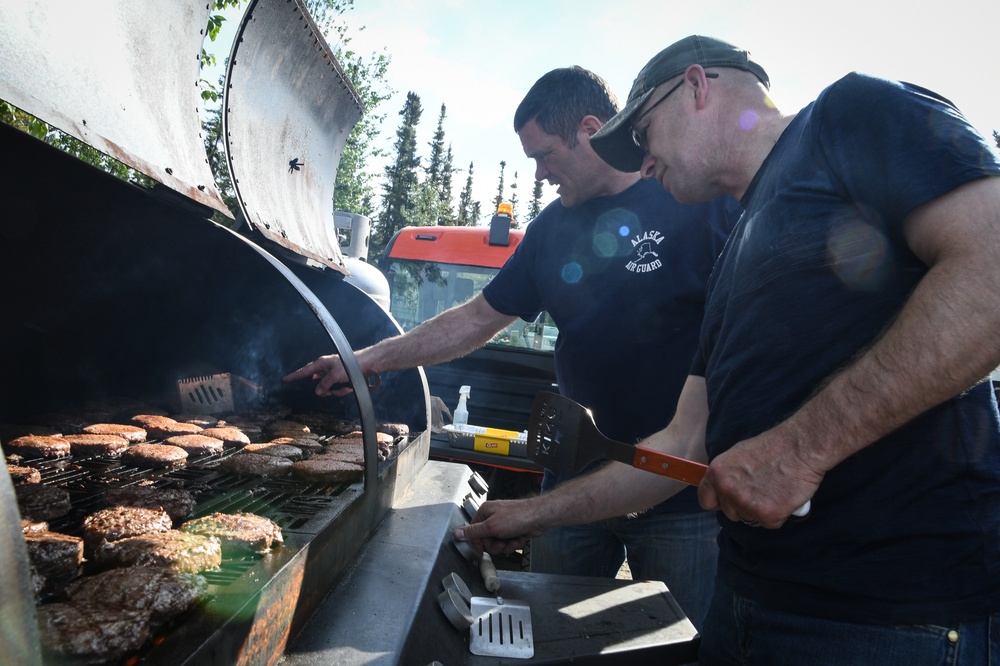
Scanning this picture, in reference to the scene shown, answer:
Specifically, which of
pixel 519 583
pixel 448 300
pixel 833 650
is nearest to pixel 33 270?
pixel 519 583

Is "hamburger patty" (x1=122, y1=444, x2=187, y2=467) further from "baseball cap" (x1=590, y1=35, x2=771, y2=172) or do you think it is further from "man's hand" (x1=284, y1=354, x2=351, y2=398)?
"baseball cap" (x1=590, y1=35, x2=771, y2=172)

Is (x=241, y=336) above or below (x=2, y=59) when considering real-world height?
below

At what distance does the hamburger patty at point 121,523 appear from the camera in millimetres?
1311

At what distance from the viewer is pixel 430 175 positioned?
53.8 m

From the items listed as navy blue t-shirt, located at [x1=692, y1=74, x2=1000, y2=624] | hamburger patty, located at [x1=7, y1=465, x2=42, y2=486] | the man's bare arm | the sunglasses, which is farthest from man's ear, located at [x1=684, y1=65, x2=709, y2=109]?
hamburger patty, located at [x1=7, y1=465, x2=42, y2=486]

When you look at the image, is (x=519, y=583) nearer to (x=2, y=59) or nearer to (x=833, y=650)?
(x=833, y=650)

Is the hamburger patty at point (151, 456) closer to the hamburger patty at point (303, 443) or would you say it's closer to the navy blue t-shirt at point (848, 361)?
the hamburger patty at point (303, 443)

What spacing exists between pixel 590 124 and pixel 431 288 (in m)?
4.16

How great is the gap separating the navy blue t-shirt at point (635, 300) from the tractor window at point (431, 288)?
139 inches

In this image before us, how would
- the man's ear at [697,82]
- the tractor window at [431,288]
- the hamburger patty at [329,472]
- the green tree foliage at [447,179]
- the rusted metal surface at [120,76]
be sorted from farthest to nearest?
the green tree foliage at [447,179] → the tractor window at [431,288] → the hamburger patty at [329,472] → the man's ear at [697,82] → the rusted metal surface at [120,76]

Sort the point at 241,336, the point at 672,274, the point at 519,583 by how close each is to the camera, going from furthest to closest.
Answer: the point at 241,336 < the point at 672,274 < the point at 519,583

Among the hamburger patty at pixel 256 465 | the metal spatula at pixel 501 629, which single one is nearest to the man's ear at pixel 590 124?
the hamburger patty at pixel 256 465

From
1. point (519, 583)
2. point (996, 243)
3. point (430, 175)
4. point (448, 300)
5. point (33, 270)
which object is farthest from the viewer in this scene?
point (430, 175)

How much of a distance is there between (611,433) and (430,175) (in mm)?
53831
